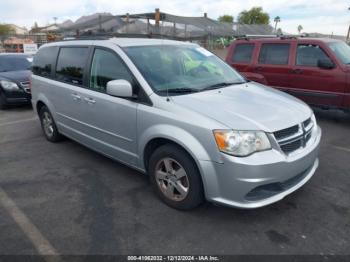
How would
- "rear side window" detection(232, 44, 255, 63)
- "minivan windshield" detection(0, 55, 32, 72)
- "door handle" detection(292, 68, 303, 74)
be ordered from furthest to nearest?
"minivan windshield" detection(0, 55, 32, 72), "rear side window" detection(232, 44, 255, 63), "door handle" detection(292, 68, 303, 74)

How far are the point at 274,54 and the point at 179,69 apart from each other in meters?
4.22

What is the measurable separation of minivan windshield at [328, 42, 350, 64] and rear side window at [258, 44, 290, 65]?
915 mm

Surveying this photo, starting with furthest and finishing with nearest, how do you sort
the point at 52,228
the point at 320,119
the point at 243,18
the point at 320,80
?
1. the point at 243,18
2. the point at 320,119
3. the point at 320,80
4. the point at 52,228

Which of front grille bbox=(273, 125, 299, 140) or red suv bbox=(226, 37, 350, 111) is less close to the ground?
red suv bbox=(226, 37, 350, 111)

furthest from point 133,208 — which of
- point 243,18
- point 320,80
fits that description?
point 243,18

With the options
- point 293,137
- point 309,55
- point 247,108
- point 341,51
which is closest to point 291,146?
point 293,137

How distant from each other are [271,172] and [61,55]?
3697mm

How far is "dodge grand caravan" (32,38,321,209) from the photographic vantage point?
8.95 ft

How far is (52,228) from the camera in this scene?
9.77ft

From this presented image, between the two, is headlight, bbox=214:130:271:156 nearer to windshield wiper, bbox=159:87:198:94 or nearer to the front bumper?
the front bumper

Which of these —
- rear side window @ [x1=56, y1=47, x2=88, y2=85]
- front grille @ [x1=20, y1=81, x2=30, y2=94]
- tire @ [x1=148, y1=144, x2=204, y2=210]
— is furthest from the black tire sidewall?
tire @ [x1=148, y1=144, x2=204, y2=210]

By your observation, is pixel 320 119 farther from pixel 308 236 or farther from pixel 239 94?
pixel 308 236

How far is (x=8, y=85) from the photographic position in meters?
8.10

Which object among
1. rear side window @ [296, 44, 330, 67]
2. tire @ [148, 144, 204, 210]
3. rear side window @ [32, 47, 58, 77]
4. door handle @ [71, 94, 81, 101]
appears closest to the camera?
tire @ [148, 144, 204, 210]
